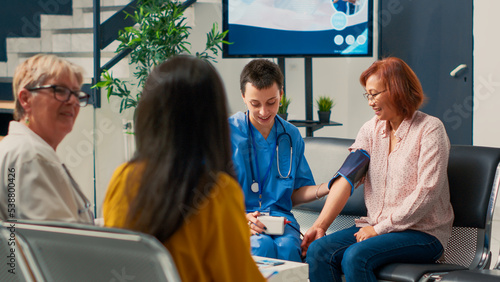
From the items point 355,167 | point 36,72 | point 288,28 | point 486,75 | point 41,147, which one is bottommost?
point 355,167

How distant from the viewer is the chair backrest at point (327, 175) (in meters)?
2.55

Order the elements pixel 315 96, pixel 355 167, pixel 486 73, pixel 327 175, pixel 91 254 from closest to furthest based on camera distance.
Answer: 1. pixel 91 254
2. pixel 355 167
3. pixel 327 175
4. pixel 486 73
5. pixel 315 96

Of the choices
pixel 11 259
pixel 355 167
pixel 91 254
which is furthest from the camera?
pixel 355 167

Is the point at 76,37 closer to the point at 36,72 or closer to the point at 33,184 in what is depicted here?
the point at 36,72

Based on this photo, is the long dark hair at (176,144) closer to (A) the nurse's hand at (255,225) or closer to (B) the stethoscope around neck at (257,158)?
(A) the nurse's hand at (255,225)

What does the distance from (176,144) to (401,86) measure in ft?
4.65

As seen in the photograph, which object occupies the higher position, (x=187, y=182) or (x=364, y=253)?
(x=187, y=182)

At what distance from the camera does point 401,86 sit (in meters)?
2.26

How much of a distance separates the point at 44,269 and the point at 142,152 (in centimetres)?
30

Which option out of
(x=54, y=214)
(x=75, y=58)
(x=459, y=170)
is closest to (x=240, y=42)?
(x=75, y=58)

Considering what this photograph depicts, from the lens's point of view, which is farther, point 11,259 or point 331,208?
point 331,208

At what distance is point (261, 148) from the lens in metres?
2.47

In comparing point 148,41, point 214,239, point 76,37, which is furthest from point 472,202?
point 76,37

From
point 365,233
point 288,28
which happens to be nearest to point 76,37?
point 288,28
